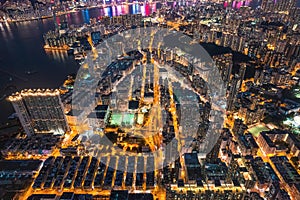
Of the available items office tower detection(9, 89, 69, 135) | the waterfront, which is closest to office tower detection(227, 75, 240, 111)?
office tower detection(9, 89, 69, 135)

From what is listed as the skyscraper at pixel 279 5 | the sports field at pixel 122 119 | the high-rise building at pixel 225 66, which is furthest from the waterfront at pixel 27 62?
the skyscraper at pixel 279 5

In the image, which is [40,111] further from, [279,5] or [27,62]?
[279,5]

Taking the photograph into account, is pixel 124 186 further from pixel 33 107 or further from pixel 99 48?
Result: pixel 99 48

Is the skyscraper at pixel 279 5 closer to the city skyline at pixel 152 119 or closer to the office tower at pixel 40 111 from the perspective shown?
the city skyline at pixel 152 119

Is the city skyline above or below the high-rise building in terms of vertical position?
below

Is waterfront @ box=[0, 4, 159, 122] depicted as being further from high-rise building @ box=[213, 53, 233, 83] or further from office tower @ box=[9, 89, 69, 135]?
high-rise building @ box=[213, 53, 233, 83]

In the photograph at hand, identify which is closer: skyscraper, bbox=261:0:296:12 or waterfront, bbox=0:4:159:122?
waterfront, bbox=0:4:159:122
